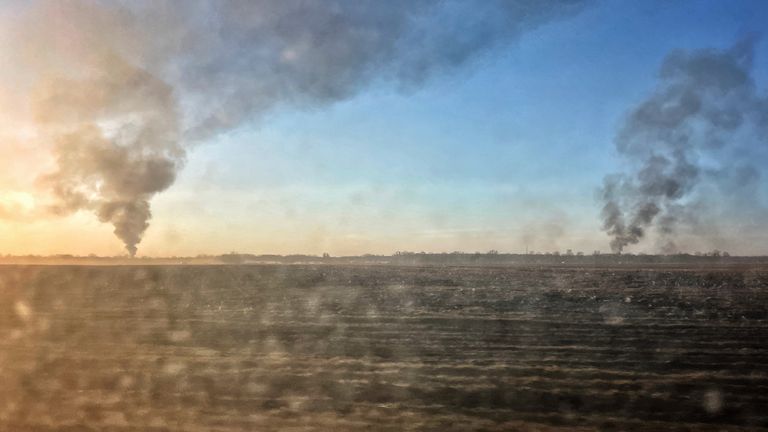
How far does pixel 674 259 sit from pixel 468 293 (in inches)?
2931

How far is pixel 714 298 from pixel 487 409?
2344 cm

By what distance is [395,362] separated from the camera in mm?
17672

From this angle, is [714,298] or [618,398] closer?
[618,398]

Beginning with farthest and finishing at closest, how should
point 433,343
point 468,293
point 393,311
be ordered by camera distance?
point 468,293 → point 393,311 → point 433,343

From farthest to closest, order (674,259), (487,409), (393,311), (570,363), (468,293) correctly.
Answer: (674,259), (468,293), (393,311), (570,363), (487,409)

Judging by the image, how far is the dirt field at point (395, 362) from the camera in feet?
41.0

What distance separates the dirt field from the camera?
1250cm

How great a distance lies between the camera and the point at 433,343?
20.6 m

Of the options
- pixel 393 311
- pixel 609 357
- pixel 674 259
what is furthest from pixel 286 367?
pixel 674 259

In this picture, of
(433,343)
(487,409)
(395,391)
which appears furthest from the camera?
(433,343)

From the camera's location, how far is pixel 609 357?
1791 cm

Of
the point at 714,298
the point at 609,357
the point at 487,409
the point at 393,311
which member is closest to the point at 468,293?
the point at 393,311

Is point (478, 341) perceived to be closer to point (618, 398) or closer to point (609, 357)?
point (609, 357)

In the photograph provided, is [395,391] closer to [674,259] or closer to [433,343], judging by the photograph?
[433,343]
